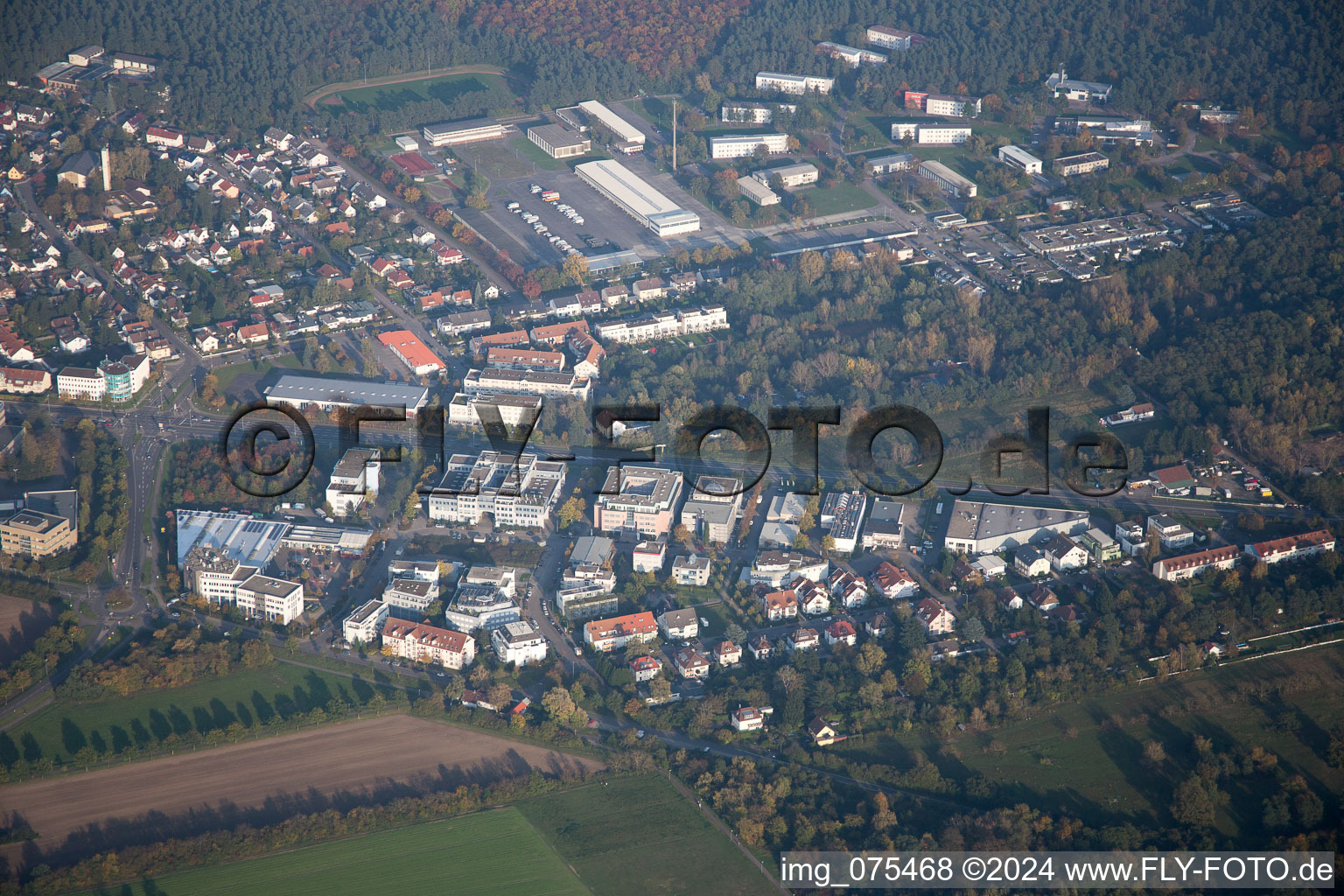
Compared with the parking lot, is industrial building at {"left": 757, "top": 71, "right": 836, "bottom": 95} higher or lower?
higher

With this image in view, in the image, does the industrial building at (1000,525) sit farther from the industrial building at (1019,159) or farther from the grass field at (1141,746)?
the industrial building at (1019,159)

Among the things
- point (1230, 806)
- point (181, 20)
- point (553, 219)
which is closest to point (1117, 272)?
point (553, 219)

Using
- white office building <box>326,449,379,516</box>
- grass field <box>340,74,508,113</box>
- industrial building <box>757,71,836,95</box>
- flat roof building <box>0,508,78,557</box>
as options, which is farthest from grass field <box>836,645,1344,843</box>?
grass field <box>340,74,508,113</box>

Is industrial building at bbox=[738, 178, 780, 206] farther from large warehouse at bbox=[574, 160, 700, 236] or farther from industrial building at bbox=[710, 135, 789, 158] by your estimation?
industrial building at bbox=[710, 135, 789, 158]

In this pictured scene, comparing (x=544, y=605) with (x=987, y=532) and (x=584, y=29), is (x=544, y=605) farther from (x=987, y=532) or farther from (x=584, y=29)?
(x=584, y=29)

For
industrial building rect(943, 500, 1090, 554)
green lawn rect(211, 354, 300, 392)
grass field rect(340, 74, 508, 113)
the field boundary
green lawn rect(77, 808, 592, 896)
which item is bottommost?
green lawn rect(77, 808, 592, 896)

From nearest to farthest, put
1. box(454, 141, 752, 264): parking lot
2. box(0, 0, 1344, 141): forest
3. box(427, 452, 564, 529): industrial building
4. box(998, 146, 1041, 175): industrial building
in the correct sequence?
box(427, 452, 564, 529): industrial building → box(454, 141, 752, 264): parking lot → box(998, 146, 1041, 175): industrial building → box(0, 0, 1344, 141): forest

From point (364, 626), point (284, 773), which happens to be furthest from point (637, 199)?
point (284, 773)
